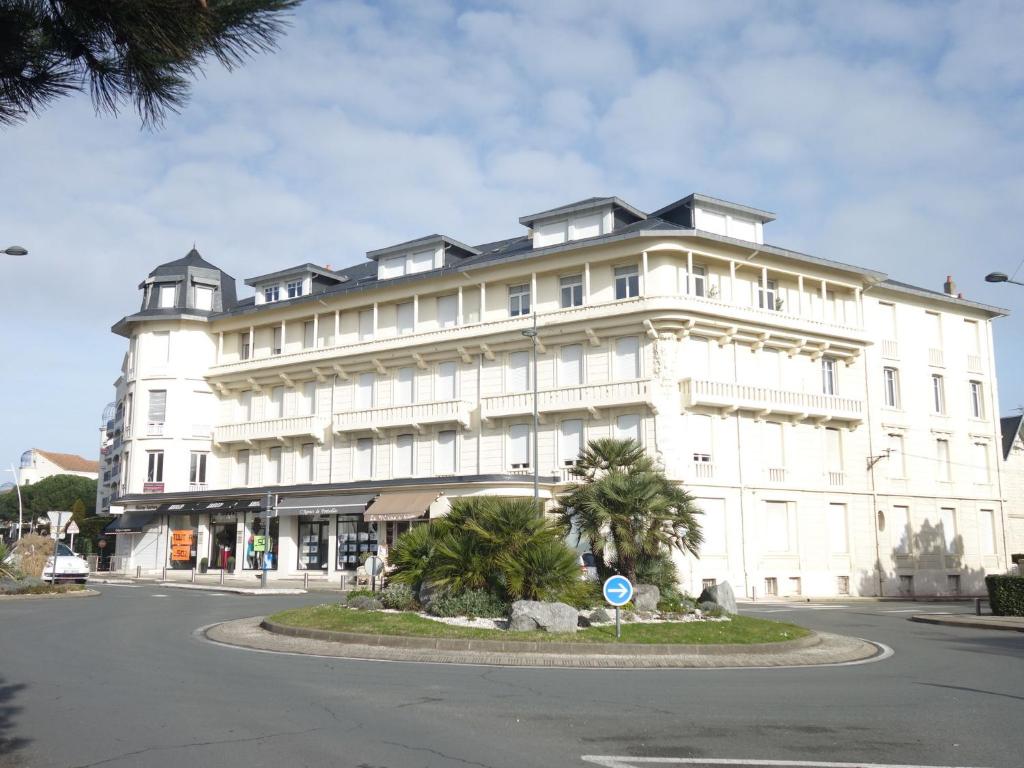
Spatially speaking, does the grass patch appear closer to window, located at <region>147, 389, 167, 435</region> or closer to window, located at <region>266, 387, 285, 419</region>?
window, located at <region>266, 387, 285, 419</region>

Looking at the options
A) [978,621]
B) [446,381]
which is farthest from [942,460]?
[446,381]

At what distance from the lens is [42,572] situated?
31031 mm

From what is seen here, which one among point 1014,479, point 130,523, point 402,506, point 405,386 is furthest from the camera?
point 1014,479

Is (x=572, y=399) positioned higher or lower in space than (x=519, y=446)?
higher

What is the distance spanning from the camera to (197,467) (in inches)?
1859

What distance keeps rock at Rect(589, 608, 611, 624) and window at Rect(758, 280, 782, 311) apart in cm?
2400

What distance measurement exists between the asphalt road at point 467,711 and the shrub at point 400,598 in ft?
15.5

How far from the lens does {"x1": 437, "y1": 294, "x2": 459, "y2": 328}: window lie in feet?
136

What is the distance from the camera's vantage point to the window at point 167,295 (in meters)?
49.0

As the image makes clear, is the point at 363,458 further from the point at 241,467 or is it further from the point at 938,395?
the point at 938,395

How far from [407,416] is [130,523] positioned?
1614 centimetres

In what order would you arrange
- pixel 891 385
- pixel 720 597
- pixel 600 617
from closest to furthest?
1. pixel 600 617
2. pixel 720 597
3. pixel 891 385

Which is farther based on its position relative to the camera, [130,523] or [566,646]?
[130,523]

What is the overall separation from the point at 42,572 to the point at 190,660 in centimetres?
2067
